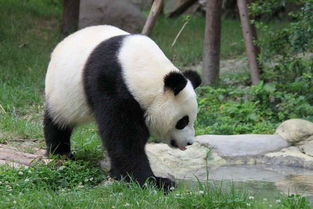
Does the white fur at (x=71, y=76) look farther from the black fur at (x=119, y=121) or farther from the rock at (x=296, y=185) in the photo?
Answer: the rock at (x=296, y=185)

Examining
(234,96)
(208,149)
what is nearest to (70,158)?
(208,149)

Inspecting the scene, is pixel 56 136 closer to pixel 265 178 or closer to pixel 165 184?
pixel 165 184

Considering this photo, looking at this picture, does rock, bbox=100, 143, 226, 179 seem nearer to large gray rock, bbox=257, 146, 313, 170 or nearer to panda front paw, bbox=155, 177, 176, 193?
large gray rock, bbox=257, 146, 313, 170

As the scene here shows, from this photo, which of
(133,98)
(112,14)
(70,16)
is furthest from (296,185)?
(112,14)

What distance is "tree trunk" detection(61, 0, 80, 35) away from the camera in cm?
1152

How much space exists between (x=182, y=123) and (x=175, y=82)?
0.40 m

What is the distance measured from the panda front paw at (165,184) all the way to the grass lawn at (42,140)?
117 mm

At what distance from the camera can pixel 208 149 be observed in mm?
5684

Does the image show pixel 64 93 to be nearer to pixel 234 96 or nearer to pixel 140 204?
pixel 140 204

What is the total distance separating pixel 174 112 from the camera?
4.61 meters

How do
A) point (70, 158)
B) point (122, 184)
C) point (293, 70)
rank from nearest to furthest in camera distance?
point (122, 184) → point (70, 158) → point (293, 70)

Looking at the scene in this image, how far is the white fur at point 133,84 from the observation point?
4.57 meters

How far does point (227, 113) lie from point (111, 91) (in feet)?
10.1

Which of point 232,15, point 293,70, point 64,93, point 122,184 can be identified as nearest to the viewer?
point 122,184
